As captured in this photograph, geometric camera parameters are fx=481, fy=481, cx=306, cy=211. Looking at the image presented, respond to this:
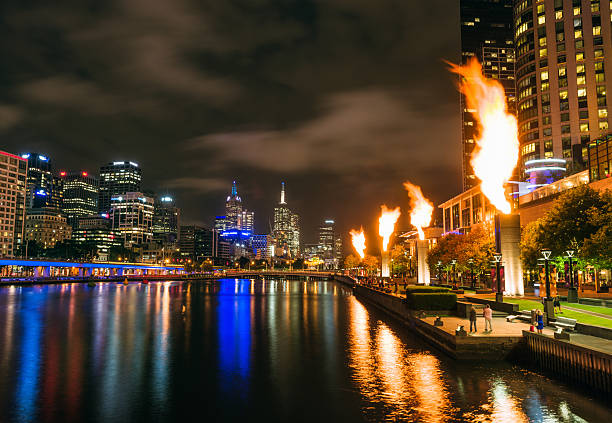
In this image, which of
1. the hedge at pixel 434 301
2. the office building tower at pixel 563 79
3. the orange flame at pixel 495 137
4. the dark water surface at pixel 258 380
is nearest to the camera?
the dark water surface at pixel 258 380

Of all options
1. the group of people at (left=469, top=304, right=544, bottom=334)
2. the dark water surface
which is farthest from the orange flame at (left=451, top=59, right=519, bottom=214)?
the group of people at (left=469, top=304, right=544, bottom=334)

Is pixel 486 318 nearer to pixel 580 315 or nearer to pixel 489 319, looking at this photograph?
pixel 489 319

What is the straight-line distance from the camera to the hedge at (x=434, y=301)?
54.2 m

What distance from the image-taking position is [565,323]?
36.4m

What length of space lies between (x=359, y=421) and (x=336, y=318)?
1889 inches

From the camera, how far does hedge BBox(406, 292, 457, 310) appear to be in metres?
54.2

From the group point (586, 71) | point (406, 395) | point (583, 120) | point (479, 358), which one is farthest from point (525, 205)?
point (406, 395)


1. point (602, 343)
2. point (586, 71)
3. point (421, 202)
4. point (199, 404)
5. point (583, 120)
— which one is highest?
point (586, 71)

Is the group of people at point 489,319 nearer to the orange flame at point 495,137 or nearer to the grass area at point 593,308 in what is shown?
the grass area at point 593,308

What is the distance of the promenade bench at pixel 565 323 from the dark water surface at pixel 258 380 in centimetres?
514

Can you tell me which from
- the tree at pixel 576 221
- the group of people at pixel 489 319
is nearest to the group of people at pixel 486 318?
the group of people at pixel 489 319

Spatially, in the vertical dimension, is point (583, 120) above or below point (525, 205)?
above

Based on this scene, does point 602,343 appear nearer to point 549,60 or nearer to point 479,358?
point 479,358

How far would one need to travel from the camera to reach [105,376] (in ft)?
115
